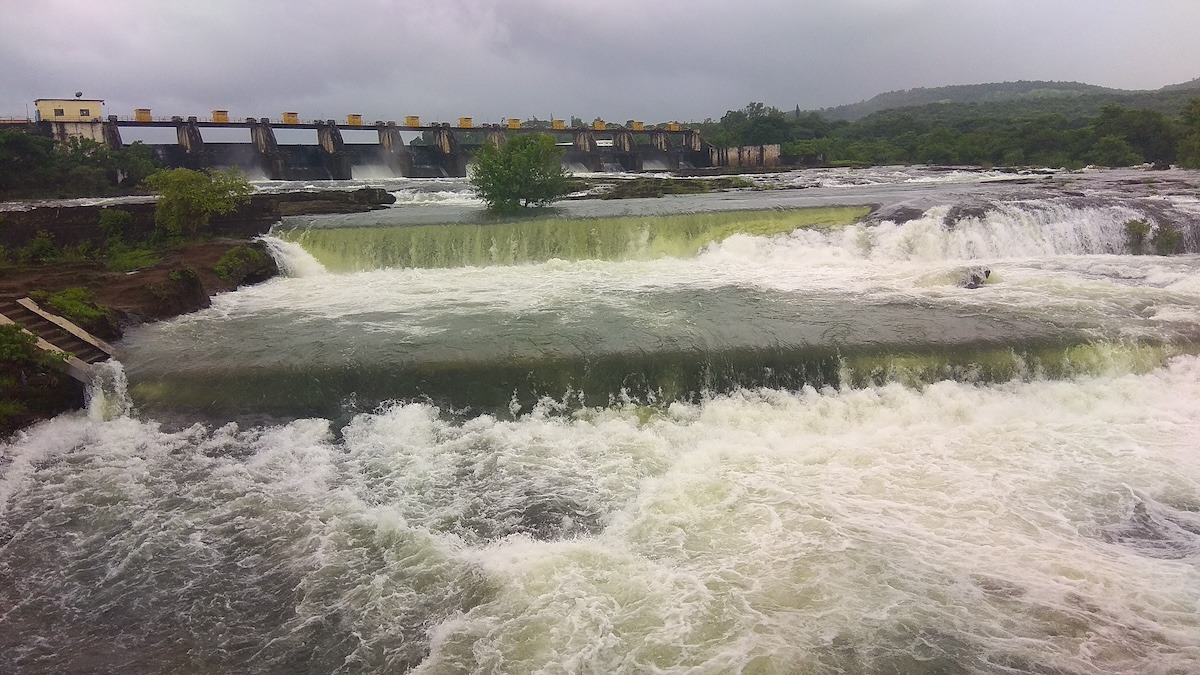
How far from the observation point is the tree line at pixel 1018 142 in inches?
1764

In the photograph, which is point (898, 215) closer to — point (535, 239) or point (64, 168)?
point (535, 239)

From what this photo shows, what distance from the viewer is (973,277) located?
1411 cm

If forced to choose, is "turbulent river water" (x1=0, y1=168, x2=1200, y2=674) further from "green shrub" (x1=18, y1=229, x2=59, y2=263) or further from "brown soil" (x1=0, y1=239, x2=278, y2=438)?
"green shrub" (x1=18, y1=229, x2=59, y2=263)

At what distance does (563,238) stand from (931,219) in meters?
9.15

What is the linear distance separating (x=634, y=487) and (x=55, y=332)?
9.15 metres

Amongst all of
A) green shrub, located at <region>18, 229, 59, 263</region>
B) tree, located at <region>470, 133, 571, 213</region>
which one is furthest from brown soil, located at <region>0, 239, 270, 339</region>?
tree, located at <region>470, 133, 571, 213</region>

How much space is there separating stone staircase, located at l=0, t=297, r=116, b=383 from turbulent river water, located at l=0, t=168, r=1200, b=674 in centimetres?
49

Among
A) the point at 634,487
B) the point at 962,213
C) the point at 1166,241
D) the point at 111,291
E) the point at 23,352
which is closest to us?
the point at 634,487

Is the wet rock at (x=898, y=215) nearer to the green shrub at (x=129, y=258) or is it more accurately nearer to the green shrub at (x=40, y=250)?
the green shrub at (x=129, y=258)

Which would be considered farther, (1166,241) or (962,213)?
(962,213)

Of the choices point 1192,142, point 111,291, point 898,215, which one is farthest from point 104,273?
point 1192,142

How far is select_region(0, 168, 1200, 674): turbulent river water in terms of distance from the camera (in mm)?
5273

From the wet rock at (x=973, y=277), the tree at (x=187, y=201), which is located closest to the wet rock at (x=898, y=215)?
the wet rock at (x=973, y=277)

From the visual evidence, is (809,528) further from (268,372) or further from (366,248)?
(366,248)
